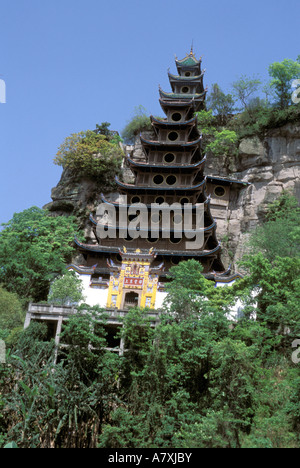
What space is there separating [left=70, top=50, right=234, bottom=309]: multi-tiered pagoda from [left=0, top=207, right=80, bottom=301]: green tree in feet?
7.62

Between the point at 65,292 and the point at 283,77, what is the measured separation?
27390 millimetres

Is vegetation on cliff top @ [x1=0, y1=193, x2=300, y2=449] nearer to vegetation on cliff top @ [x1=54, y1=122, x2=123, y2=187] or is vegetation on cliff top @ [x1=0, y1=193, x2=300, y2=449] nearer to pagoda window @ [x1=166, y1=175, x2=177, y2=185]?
pagoda window @ [x1=166, y1=175, x2=177, y2=185]

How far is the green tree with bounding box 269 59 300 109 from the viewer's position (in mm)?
40406

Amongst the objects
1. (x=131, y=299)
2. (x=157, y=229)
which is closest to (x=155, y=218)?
(x=157, y=229)

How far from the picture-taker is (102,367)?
19016 mm

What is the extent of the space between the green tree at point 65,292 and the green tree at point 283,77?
82.3 feet

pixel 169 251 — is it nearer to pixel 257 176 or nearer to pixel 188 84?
pixel 257 176

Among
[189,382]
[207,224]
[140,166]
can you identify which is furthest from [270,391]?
[140,166]

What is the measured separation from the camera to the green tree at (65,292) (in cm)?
2562

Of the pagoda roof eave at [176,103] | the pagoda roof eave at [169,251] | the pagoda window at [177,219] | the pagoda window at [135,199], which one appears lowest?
the pagoda roof eave at [169,251]

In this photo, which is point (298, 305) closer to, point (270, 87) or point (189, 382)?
point (189, 382)

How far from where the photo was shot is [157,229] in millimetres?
30656

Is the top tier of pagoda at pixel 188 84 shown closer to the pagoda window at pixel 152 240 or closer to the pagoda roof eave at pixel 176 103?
the pagoda roof eave at pixel 176 103

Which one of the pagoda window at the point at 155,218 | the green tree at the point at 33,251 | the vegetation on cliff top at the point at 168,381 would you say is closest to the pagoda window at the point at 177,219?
the pagoda window at the point at 155,218
